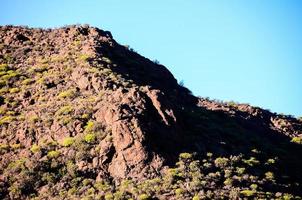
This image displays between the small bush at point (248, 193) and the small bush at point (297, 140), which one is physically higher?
the small bush at point (297, 140)

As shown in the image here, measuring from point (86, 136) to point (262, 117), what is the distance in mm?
29790

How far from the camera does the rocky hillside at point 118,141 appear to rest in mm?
40688

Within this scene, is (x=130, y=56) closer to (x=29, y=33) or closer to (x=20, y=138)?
(x=29, y=33)

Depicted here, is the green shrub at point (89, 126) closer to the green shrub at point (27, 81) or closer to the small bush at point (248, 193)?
the green shrub at point (27, 81)

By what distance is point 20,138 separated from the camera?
153 ft

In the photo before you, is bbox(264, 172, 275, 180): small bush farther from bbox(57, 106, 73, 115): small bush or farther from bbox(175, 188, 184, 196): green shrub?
bbox(57, 106, 73, 115): small bush

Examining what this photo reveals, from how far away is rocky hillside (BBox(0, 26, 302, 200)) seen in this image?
40.7 m

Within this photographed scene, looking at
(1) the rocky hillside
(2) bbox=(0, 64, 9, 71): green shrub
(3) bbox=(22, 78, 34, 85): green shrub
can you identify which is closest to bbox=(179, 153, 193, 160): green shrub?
(1) the rocky hillside

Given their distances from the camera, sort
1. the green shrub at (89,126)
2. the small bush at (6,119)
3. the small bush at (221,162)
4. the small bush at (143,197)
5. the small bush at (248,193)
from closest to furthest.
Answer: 1. the small bush at (143,197)
2. the small bush at (248,193)
3. the small bush at (221,162)
4. the green shrub at (89,126)
5. the small bush at (6,119)

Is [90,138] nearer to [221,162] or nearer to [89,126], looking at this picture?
[89,126]

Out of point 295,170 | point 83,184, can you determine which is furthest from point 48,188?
point 295,170

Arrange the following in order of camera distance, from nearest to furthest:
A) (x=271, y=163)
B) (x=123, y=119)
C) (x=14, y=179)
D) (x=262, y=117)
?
1. (x=14, y=179)
2. (x=123, y=119)
3. (x=271, y=163)
4. (x=262, y=117)

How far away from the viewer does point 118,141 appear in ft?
142

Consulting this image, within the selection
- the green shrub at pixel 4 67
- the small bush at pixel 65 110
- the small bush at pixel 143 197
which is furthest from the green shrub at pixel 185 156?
the green shrub at pixel 4 67
